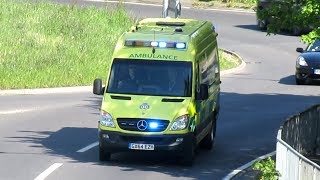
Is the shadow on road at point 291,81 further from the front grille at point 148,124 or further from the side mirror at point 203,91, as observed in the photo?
the front grille at point 148,124

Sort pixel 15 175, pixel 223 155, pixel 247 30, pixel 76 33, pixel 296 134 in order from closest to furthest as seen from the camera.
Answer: pixel 15 175
pixel 296 134
pixel 223 155
pixel 76 33
pixel 247 30

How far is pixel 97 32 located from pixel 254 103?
1207 centimetres

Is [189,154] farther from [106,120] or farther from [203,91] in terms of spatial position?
[106,120]

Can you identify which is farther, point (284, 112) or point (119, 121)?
point (284, 112)

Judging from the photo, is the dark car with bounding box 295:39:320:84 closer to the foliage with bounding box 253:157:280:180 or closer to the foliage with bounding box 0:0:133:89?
the foliage with bounding box 0:0:133:89

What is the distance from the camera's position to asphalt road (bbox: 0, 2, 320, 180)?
2170 centimetres

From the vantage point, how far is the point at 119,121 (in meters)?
21.8

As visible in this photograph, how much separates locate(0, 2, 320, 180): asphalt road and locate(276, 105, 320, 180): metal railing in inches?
42.6

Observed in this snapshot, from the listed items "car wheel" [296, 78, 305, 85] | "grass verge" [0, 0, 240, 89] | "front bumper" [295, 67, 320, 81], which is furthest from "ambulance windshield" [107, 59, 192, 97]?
"car wheel" [296, 78, 305, 85]

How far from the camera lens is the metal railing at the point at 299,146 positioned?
16233 mm

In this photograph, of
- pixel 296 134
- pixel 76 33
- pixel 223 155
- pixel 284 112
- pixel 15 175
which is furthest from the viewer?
pixel 76 33

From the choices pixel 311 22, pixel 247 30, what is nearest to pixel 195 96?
pixel 311 22

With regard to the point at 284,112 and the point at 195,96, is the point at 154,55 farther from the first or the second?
the point at 284,112

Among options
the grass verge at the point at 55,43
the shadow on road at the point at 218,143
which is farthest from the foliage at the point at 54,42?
the shadow on road at the point at 218,143
